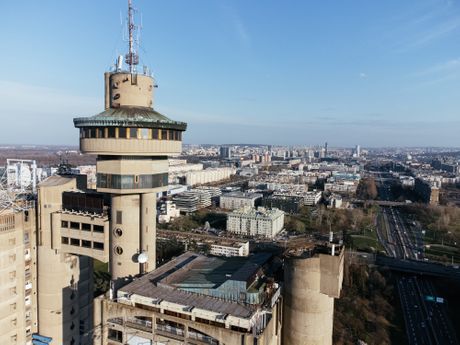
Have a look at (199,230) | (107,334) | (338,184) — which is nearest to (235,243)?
(199,230)

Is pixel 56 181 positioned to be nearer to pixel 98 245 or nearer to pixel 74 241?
pixel 74 241

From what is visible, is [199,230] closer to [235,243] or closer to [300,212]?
[235,243]

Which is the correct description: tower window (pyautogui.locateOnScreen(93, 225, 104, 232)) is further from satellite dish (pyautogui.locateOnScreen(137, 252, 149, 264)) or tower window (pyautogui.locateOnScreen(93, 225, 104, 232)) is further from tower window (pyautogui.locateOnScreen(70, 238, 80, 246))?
satellite dish (pyautogui.locateOnScreen(137, 252, 149, 264))

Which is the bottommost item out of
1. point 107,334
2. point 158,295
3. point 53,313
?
point 53,313

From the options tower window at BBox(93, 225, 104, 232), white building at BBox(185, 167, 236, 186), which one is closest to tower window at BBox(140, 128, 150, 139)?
tower window at BBox(93, 225, 104, 232)


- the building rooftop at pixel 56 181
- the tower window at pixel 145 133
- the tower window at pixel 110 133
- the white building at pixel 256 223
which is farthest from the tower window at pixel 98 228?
the white building at pixel 256 223
